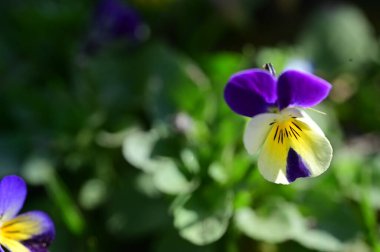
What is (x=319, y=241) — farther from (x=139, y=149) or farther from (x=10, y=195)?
(x=10, y=195)

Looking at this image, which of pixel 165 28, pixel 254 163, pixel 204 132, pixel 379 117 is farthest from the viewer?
pixel 165 28

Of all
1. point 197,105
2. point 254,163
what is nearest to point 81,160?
point 197,105

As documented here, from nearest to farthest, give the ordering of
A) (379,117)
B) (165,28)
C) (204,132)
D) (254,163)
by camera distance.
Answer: (254,163)
(204,132)
(379,117)
(165,28)

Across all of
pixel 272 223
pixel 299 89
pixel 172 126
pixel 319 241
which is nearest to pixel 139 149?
pixel 172 126

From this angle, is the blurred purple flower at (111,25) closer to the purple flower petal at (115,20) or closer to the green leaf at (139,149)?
the purple flower petal at (115,20)

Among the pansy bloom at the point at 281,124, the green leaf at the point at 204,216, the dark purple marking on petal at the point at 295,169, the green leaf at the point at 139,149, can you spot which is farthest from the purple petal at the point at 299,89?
the green leaf at the point at 139,149

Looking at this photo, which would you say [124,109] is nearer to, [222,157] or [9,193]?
[222,157]

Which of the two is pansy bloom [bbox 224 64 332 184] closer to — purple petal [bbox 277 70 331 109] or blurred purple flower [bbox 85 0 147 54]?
purple petal [bbox 277 70 331 109]
